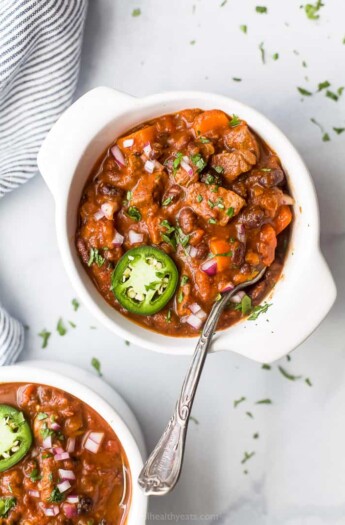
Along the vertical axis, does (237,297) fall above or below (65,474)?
above

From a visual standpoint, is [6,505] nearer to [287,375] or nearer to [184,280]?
[184,280]

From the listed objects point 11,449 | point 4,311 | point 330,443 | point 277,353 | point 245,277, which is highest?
point 245,277

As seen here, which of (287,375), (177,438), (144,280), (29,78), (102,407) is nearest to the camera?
(177,438)

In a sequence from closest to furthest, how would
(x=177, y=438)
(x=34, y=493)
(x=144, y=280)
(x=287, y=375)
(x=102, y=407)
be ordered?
(x=177, y=438), (x=144, y=280), (x=102, y=407), (x=34, y=493), (x=287, y=375)

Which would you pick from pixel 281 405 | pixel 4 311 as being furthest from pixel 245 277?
pixel 4 311

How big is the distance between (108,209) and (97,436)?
1.01 m

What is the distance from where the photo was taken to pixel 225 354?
11.9 ft

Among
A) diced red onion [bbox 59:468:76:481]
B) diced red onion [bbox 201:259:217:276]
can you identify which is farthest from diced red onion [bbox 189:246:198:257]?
diced red onion [bbox 59:468:76:481]

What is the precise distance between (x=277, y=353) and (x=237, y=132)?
886 millimetres

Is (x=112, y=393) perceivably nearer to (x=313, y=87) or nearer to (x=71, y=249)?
(x=71, y=249)

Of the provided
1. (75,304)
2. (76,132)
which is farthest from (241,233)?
(75,304)

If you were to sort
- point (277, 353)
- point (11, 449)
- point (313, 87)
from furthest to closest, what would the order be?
point (313, 87)
point (11, 449)
point (277, 353)

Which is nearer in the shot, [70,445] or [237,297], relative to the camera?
[237,297]

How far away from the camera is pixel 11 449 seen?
3322 mm
